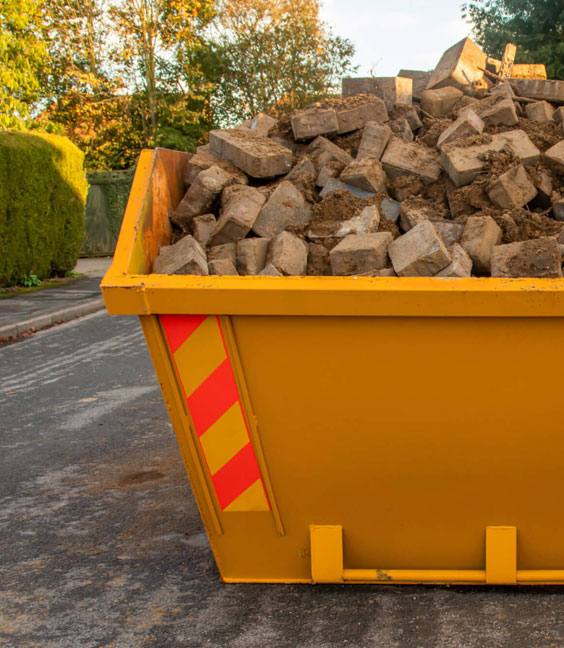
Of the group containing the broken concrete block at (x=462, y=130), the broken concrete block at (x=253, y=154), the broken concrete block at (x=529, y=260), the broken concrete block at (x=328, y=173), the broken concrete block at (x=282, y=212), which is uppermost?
the broken concrete block at (x=253, y=154)

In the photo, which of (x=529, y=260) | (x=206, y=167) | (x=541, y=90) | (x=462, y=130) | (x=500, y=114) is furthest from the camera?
(x=541, y=90)

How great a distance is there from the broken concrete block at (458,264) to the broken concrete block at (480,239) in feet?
0.14

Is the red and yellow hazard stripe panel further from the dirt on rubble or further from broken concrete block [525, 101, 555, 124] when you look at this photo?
broken concrete block [525, 101, 555, 124]

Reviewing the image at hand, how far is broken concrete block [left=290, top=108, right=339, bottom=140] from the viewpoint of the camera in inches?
161

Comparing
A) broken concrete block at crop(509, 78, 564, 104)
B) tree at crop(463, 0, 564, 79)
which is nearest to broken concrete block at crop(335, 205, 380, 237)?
broken concrete block at crop(509, 78, 564, 104)

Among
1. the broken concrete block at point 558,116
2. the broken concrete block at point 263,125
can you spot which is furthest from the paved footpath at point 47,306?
the broken concrete block at point 558,116

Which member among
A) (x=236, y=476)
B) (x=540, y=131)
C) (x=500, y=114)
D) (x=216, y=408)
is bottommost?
(x=236, y=476)

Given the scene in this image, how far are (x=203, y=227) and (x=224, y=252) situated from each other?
21 cm

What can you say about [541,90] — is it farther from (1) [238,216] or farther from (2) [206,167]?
(1) [238,216]

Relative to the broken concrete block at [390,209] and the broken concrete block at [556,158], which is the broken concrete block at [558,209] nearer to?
the broken concrete block at [556,158]

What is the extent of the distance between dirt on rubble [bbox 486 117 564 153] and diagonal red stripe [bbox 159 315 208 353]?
2.28 metres

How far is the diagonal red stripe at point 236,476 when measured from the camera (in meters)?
2.47

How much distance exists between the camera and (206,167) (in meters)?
3.53

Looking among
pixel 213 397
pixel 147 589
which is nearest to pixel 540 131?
pixel 213 397
